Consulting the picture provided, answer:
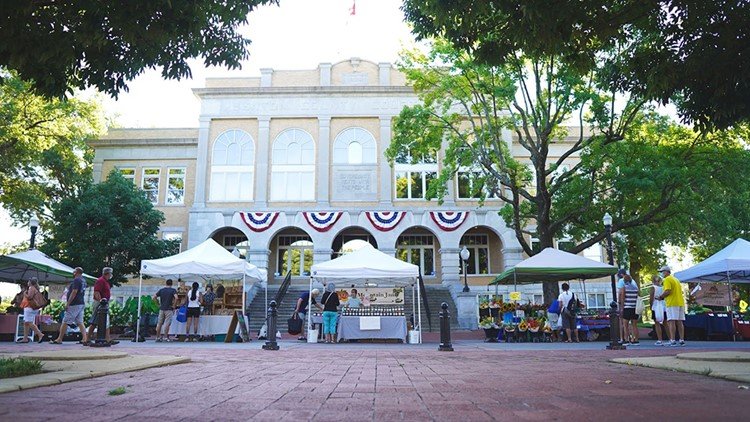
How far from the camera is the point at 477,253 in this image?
30.9 metres

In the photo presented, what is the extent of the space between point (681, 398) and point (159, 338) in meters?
15.0

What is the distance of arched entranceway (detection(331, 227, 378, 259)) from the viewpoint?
31000mm

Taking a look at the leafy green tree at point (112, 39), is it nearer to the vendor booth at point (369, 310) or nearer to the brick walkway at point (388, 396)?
the brick walkway at point (388, 396)

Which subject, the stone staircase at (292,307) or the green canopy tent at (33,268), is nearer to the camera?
the green canopy tent at (33,268)

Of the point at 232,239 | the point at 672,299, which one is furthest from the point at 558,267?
the point at 232,239

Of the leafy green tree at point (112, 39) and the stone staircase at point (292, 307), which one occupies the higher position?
the leafy green tree at point (112, 39)

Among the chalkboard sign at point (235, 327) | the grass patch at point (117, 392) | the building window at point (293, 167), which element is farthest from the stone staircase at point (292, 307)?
the grass patch at point (117, 392)

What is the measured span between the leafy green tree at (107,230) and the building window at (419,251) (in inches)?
475

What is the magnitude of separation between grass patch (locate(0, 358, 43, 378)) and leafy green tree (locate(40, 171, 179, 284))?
1970 cm

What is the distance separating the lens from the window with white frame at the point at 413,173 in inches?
1200

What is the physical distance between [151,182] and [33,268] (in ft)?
46.2

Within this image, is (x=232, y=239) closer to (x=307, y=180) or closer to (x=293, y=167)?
(x=293, y=167)

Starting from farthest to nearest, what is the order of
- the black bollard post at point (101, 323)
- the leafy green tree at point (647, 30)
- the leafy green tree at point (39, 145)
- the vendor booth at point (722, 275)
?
1. the leafy green tree at point (39, 145)
2. the vendor booth at point (722, 275)
3. the black bollard post at point (101, 323)
4. the leafy green tree at point (647, 30)

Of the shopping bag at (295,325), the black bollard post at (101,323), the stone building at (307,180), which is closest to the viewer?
the black bollard post at (101,323)
